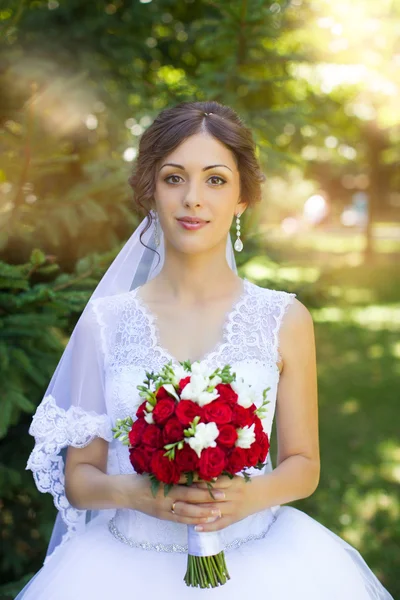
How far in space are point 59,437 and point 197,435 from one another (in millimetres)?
880

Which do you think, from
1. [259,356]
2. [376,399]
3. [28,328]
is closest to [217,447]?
[259,356]

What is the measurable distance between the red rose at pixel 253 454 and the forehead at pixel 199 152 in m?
1.07

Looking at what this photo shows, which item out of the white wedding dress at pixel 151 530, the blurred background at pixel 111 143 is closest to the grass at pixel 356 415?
the blurred background at pixel 111 143

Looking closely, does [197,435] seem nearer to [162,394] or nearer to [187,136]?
[162,394]

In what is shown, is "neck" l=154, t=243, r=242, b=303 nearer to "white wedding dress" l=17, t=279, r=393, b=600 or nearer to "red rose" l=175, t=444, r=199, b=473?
"white wedding dress" l=17, t=279, r=393, b=600

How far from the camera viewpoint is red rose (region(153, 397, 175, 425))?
6.84 ft

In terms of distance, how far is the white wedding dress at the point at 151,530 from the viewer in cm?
243

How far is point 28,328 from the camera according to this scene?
12.3ft

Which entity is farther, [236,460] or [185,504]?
[185,504]

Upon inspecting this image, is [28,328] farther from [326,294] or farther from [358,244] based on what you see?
[358,244]

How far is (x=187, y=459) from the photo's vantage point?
206 cm

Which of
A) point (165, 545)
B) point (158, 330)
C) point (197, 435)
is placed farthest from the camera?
point (158, 330)

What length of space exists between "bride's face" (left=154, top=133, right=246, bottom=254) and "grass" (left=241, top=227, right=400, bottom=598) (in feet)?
6.65

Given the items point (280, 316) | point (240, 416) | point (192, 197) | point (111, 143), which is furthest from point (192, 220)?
point (111, 143)
